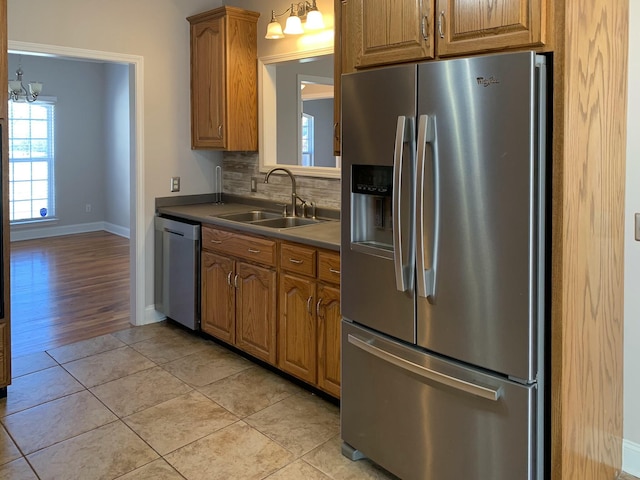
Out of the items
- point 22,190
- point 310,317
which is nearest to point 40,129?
point 22,190

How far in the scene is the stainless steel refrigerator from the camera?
1.71 meters

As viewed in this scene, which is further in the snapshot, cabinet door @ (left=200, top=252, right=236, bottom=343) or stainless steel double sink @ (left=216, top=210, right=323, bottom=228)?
stainless steel double sink @ (left=216, top=210, right=323, bottom=228)

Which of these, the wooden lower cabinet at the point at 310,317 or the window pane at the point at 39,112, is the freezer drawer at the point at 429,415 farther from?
the window pane at the point at 39,112

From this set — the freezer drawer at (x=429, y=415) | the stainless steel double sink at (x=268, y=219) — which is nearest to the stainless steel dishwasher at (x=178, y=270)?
the stainless steel double sink at (x=268, y=219)

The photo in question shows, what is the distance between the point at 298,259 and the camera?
3.04 metres

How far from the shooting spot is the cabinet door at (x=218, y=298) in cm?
361

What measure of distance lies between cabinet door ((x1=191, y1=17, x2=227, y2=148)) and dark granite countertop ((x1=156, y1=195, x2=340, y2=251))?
49 cm

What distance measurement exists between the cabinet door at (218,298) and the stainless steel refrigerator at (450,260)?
1.49 metres

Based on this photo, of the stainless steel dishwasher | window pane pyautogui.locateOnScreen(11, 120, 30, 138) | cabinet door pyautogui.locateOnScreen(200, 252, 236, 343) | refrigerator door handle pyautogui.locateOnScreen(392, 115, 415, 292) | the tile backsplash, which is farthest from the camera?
window pane pyautogui.locateOnScreen(11, 120, 30, 138)

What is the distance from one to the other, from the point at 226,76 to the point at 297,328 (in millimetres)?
2019

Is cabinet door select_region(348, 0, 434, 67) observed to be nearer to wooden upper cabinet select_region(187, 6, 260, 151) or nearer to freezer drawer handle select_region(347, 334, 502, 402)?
freezer drawer handle select_region(347, 334, 502, 402)

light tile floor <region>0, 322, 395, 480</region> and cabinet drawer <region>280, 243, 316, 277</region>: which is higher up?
cabinet drawer <region>280, 243, 316, 277</region>

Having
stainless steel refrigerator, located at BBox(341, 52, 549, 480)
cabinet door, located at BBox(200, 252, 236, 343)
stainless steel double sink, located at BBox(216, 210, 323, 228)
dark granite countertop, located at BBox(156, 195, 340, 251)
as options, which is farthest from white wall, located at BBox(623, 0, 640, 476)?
cabinet door, located at BBox(200, 252, 236, 343)

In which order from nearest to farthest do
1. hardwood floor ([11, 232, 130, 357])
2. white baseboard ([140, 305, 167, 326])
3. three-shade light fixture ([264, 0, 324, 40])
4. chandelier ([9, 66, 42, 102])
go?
three-shade light fixture ([264, 0, 324, 40]) < hardwood floor ([11, 232, 130, 357]) < white baseboard ([140, 305, 167, 326]) < chandelier ([9, 66, 42, 102])
